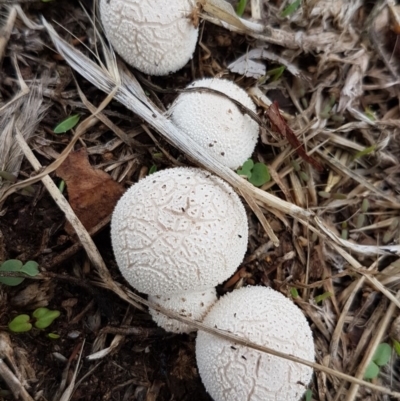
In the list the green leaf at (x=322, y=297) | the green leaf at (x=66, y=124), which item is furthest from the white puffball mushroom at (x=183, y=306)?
the green leaf at (x=66, y=124)

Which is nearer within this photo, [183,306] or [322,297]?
[183,306]

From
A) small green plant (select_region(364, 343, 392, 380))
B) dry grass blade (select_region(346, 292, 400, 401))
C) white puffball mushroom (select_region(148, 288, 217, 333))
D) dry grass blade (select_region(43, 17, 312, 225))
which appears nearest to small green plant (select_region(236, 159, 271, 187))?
dry grass blade (select_region(43, 17, 312, 225))

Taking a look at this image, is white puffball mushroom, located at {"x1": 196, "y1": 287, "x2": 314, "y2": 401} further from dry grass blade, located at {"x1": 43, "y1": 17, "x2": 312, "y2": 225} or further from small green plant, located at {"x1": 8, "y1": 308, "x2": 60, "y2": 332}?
small green plant, located at {"x1": 8, "y1": 308, "x2": 60, "y2": 332}

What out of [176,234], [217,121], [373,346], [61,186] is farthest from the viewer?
[373,346]

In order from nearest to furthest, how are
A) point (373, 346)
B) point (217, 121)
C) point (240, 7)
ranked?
1. point (217, 121)
2. point (373, 346)
3. point (240, 7)

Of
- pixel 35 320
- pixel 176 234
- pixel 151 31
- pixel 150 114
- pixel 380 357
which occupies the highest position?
pixel 151 31

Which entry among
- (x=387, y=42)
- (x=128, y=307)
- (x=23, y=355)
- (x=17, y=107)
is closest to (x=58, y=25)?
(x=17, y=107)

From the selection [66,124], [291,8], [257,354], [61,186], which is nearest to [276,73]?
[291,8]

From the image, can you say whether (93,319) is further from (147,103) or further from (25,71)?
(25,71)

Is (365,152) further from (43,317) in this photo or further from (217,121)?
(43,317)
